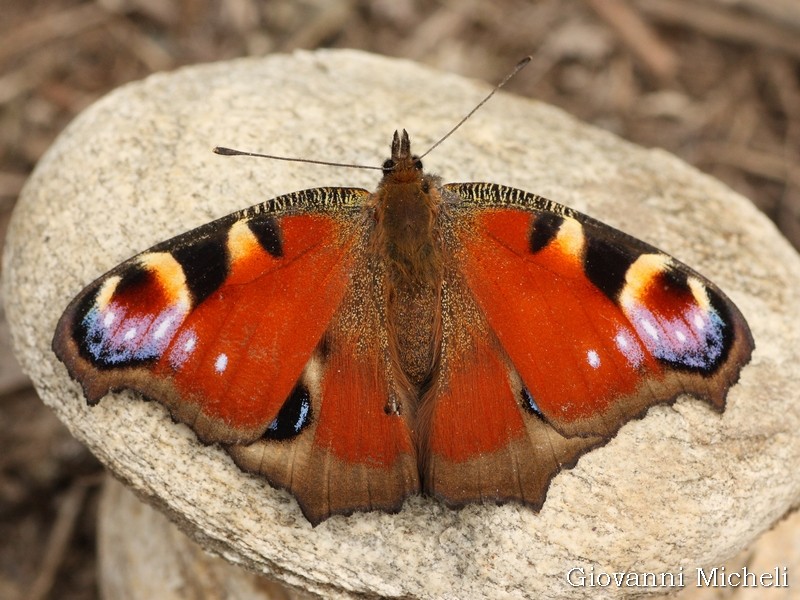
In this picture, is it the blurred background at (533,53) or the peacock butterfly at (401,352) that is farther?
the blurred background at (533,53)

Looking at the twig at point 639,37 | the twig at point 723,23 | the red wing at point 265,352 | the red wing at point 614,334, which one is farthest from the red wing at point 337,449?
the twig at point 723,23

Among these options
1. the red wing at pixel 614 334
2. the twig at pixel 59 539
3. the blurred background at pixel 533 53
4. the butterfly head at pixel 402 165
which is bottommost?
the twig at pixel 59 539

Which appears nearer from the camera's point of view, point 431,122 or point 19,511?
point 431,122

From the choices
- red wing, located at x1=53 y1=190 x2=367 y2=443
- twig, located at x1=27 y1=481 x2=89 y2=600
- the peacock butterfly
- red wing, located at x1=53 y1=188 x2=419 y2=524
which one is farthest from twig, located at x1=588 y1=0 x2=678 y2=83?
twig, located at x1=27 y1=481 x2=89 y2=600

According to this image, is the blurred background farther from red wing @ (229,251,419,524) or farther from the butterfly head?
red wing @ (229,251,419,524)

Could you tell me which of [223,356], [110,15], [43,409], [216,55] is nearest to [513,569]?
[223,356]

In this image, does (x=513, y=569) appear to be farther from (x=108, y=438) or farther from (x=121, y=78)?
(x=121, y=78)

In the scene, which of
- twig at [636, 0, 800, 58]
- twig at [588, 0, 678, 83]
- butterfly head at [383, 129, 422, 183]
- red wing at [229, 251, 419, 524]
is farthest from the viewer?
twig at [588, 0, 678, 83]

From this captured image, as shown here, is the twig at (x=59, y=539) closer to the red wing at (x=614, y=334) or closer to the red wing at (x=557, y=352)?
the red wing at (x=557, y=352)
